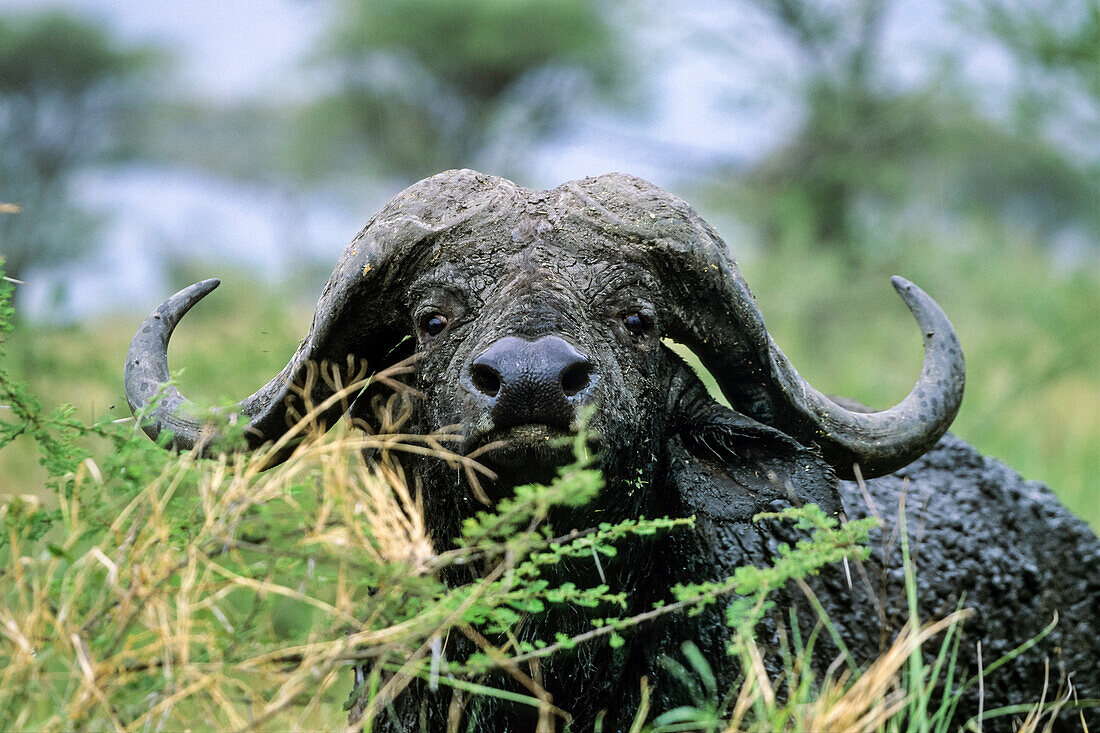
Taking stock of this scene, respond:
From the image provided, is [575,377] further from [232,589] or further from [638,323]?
[232,589]

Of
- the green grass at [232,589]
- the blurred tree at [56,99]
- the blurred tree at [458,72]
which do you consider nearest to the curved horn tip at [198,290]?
the green grass at [232,589]

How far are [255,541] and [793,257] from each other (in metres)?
12.9

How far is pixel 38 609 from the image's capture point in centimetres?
251

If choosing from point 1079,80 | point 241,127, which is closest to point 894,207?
point 1079,80

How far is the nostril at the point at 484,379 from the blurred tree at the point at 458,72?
30.2m

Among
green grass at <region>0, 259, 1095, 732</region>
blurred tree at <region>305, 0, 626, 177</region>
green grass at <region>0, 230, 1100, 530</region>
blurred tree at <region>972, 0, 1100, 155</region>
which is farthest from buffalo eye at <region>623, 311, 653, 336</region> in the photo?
blurred tree at <region>305, 0, 626, 177</region>

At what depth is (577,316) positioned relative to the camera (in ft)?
11.3

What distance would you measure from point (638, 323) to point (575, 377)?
69 centimetres

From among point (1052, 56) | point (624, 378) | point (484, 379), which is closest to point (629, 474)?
point (624, 378)

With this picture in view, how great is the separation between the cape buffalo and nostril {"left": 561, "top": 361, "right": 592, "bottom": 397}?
0.49ft

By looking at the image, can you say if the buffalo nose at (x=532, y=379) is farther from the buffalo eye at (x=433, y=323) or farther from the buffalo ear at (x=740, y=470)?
the buffalo ear at (x=740, y=470)

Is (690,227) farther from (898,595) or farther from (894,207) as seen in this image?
(894,207)

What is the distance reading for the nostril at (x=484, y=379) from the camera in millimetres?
3145

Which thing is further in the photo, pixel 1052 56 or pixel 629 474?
pixel 1052 56
